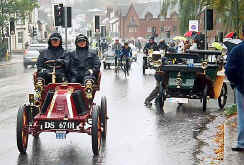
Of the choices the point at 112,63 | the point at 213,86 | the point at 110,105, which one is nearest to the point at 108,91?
the point at 110,105

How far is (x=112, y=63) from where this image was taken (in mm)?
34969

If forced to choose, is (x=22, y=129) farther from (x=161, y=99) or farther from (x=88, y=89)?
(x=161, y=99)

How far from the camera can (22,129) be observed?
8.80 meters

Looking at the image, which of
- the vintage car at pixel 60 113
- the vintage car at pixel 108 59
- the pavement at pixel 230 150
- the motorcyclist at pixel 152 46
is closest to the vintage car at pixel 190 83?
the pavement at pixel 230 150

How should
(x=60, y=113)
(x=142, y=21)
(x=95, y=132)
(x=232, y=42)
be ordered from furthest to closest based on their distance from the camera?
(x=142, y=21) < (x=232, y=42) < (x=60, y=113) < (x=95, y=132)

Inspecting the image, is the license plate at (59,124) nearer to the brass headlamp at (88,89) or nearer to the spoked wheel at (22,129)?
the spoked wheel at (22,129)

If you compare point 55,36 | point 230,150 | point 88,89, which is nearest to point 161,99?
point 55,36

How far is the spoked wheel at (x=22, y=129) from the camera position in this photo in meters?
8.74

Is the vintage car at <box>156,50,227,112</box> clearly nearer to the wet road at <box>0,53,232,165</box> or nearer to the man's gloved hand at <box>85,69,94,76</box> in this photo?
the wet road at <box>0,53,232,165</box>

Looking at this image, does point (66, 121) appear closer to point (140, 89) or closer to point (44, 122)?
point (44, 122)

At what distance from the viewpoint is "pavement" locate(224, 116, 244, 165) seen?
27.2ft

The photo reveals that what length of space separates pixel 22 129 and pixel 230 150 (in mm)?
3335

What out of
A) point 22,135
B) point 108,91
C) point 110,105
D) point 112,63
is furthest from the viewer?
point 112,63

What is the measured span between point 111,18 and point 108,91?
5851 inches
